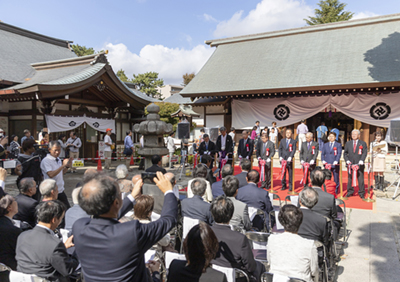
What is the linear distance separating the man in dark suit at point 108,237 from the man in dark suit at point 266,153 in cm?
691

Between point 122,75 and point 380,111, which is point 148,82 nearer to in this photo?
point 122,75

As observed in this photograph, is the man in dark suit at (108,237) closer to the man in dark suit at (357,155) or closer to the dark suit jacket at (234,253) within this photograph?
the dark suit jacket at (234,253)

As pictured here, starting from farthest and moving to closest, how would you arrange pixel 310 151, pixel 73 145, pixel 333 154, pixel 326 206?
pixel 73 145, pixel 310 151, pixel 333 154, pixel 326 206

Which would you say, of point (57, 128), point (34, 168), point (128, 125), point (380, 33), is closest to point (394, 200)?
point (34, 168)

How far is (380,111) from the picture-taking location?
1130cm

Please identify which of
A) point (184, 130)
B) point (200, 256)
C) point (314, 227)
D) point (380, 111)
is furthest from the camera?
point (184, 130)

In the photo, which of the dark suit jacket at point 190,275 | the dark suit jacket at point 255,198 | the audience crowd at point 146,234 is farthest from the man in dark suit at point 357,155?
the dark suit jacket at point 190,275

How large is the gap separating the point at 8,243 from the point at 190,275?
188 centimetres

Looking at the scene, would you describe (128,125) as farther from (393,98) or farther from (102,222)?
(102,222)

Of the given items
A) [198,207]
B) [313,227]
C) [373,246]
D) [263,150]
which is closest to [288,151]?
[263,150]

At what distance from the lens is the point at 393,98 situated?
36.0ft

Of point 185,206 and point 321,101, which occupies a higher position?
point 321,101

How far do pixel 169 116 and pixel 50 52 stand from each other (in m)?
10.2

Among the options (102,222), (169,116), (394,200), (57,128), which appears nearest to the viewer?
(102,222)
